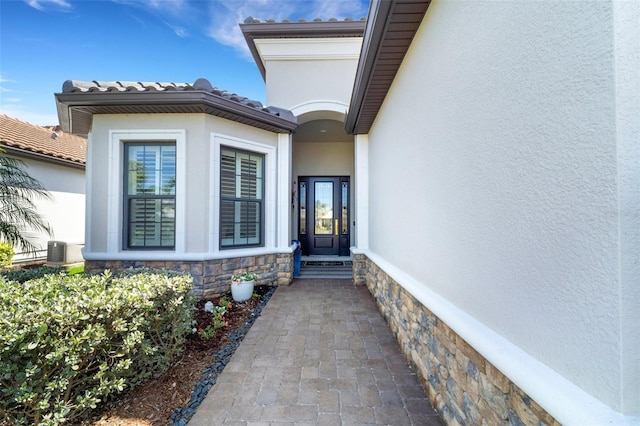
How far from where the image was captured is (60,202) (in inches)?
353

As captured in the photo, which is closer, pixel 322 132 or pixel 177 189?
pixel 177 189

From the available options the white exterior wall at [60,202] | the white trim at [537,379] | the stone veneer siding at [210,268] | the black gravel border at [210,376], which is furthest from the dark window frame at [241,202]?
the white exterior wall at [60,202]

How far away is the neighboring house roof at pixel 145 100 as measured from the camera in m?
4.64

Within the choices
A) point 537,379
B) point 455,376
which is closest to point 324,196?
point 455,376

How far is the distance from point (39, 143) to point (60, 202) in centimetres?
197

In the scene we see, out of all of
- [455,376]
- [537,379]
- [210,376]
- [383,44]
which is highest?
[383,44]

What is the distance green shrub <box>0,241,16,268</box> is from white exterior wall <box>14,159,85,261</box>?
3.85ft

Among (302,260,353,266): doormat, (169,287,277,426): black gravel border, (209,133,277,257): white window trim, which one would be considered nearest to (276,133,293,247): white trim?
(209,133,277,257): white window trim

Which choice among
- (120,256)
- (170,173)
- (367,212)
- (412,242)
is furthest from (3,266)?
(412,242)

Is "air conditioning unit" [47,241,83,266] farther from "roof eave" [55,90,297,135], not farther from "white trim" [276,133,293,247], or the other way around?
"white trim" [276,133,293,247]

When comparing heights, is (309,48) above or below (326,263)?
above

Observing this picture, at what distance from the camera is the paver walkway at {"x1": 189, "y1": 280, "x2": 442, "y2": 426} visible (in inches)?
88.2

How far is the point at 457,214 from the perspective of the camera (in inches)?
77.7

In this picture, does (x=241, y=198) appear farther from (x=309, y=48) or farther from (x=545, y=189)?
(x=545, y=189)
